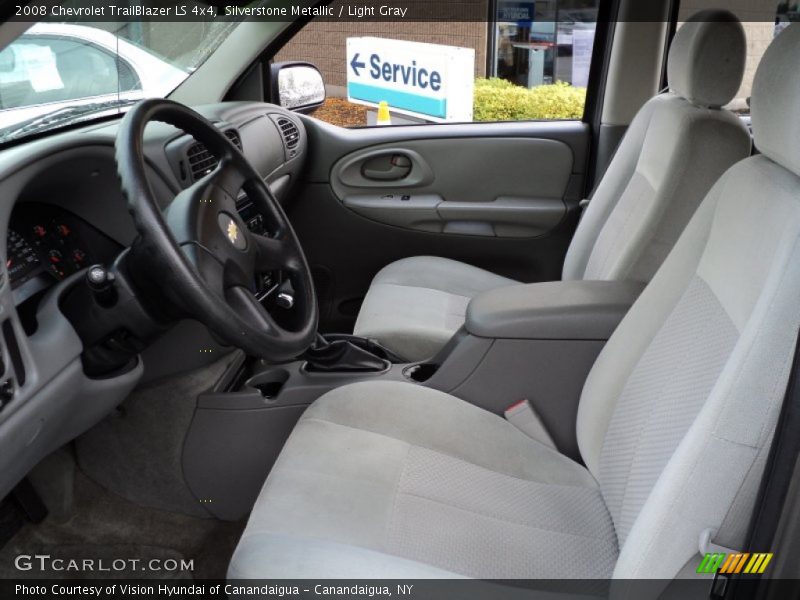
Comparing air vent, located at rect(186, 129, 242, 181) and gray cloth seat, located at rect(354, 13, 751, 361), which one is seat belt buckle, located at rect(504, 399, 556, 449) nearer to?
gray cloth seat, located at rect(354, 13, 751, 361)

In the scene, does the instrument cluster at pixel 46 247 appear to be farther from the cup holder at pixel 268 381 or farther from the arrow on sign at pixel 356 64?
the arrow on sign at pixel 356 64

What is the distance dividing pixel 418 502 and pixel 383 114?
1974 mm

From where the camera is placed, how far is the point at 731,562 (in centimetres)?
105

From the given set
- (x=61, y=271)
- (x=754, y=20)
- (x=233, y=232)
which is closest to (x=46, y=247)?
(x=61, y=271)

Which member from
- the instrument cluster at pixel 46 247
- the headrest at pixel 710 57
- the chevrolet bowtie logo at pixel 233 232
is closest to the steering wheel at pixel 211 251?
the chevrolet bowtie logo at pixel 233 232

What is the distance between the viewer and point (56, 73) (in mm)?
1769

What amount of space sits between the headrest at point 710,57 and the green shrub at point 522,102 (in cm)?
107

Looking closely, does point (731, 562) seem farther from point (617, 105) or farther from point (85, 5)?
point (617, 105)

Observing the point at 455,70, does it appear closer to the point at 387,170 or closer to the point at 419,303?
the point at 387,170

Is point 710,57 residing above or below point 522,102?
above

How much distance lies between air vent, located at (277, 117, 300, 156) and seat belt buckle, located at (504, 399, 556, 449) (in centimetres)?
134

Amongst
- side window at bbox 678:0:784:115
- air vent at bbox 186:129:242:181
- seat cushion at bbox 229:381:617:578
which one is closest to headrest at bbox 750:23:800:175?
side window at bbox 678:0:784:115

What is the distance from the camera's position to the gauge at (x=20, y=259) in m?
1.40

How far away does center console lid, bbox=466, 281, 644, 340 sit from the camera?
1.64 metres
